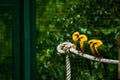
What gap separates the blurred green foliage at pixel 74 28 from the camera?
2.60m

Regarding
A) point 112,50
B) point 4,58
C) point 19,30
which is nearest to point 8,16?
point 19,30

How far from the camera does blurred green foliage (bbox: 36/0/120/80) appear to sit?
8.54 ft

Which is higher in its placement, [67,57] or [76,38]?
[76,38]

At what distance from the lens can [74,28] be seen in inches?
103

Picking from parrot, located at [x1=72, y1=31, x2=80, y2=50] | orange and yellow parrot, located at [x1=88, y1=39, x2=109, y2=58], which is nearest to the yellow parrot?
orange and yellow parrot, located at [x1=88, y1=39, x2=109, y2=58]

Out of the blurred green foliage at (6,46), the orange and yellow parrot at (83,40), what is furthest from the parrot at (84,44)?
the blurred green foliage at (6,46)

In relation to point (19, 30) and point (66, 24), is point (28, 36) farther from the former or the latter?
point (66, 24)

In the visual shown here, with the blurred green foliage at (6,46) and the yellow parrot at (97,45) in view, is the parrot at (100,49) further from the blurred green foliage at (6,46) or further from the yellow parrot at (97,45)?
the blurred green foliage at (6,46)

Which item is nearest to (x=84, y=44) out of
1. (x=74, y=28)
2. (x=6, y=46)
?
(x=74, y=28)

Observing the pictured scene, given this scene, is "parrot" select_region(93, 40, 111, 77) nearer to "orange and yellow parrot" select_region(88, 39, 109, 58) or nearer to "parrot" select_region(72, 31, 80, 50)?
"orange and yellow parrot" select_region(88, 39, 109, 58)

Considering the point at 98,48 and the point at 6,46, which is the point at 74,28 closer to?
the point at 98,48

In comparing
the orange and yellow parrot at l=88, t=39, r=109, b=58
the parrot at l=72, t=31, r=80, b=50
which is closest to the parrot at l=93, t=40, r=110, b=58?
the orange and yellow parrot at l=88, t=39, r=109, b=58

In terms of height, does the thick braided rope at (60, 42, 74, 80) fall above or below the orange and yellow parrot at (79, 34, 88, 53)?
below

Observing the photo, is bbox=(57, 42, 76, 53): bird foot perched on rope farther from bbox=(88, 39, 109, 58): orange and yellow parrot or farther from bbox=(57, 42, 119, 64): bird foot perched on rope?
bbox=(88, 39, 109, 58): orange and yellow parrot
